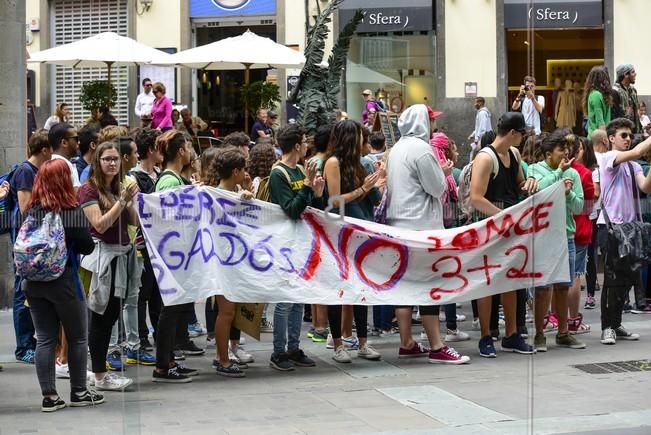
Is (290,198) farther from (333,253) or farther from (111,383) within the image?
(111,383)

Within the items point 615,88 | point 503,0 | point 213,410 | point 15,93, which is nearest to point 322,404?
point 213,410

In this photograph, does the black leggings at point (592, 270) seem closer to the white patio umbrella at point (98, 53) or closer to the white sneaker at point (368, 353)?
the white sneaker at point (368, 353)

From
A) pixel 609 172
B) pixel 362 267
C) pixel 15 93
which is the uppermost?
pixel 15 93

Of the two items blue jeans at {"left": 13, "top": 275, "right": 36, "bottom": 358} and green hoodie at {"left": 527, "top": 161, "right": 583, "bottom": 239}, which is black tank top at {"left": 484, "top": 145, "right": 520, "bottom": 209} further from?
blue jeans at {"left": 13, "top": 275, "right": 36, "bottom": 358}

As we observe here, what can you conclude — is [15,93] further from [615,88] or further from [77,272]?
[615,88]

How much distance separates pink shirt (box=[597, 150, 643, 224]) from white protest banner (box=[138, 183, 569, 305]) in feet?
2.53

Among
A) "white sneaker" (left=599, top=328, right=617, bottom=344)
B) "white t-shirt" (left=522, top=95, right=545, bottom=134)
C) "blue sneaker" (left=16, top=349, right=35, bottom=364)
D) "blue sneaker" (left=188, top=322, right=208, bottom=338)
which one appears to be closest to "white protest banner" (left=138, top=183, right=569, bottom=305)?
"white sneaker" (left=599, top=328, right=617, bottom=344)

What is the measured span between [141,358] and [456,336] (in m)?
2.67

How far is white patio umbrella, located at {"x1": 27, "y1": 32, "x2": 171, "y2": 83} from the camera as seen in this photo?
11.4 metres

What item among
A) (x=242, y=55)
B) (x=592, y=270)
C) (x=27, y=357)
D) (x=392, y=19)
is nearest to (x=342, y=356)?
(x=27, y=357)

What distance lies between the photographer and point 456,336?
10.4 m

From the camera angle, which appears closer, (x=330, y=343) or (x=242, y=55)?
(x=330, y=343)

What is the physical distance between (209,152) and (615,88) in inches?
228

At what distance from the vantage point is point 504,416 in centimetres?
749
